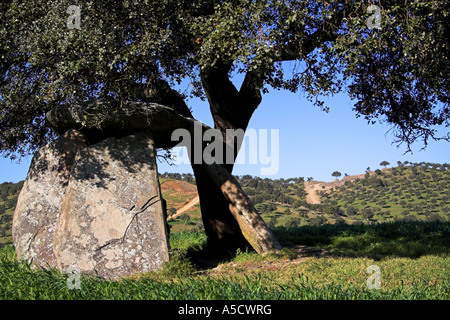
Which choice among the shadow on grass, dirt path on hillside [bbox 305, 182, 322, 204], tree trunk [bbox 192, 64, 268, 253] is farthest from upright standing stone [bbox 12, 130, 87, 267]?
dirt path on hillside [bbox 305, 182, 322, 204]

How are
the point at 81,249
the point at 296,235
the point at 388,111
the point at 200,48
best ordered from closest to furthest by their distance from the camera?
the point at 81,249, the point at 200,48, the point at 388,111, the point at 296,235

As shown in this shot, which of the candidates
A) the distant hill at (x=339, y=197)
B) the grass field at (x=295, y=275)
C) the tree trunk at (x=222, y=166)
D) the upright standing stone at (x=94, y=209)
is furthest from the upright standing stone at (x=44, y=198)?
the distant hill at (x=339, y=197)

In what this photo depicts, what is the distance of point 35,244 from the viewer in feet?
35.5

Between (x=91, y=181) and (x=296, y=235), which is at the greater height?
(x=91, y=181)

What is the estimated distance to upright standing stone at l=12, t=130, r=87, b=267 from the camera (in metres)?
10.8

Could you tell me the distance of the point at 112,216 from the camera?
32.7ft

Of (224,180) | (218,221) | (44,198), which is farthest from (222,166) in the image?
(44,198)

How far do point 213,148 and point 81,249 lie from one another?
4.91 m

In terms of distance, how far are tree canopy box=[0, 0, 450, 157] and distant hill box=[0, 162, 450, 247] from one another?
26644 mm

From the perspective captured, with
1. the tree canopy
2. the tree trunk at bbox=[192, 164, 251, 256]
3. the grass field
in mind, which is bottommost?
the grass field

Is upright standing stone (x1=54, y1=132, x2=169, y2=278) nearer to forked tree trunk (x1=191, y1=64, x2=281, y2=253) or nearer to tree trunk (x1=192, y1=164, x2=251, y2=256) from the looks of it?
forked tree trunk (x1=191, y1=64, x2=281, y2=253)

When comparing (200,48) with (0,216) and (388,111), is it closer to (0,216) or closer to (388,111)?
(388,111)

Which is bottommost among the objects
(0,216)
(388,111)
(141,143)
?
(0,216)

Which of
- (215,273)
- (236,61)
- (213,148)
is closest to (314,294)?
Answer: (215,273)
